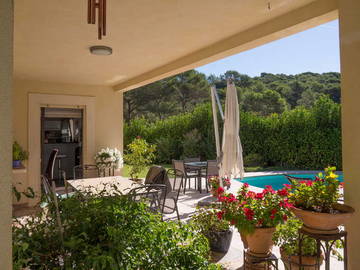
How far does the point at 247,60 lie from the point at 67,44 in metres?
22.0

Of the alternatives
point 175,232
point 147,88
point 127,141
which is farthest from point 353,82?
point 147,88

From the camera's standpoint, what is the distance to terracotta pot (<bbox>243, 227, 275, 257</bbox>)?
2504 mm

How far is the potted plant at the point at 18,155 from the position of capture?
556 centimetres

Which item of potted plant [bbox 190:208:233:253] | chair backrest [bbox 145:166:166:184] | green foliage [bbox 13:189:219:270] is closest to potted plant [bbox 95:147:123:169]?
chair backrest [bbox 145:166:166:184]

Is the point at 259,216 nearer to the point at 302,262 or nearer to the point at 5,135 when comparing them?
the point at 302,262

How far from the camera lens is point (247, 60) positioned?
78.8 ft

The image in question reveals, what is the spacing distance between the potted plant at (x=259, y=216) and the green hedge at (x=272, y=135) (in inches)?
366

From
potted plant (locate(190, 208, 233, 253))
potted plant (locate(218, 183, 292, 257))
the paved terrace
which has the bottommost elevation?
the paved terrace

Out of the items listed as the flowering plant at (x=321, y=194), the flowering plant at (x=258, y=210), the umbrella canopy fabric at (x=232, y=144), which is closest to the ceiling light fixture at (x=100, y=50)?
the umbrella canopy fabric at (x=232, y=144)

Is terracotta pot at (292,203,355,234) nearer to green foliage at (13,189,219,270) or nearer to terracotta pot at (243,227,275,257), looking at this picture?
terracotta pot at (243,227,275,257)

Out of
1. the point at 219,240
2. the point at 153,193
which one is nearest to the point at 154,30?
the point at 153,193

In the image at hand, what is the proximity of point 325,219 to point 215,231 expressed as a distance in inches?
59.9

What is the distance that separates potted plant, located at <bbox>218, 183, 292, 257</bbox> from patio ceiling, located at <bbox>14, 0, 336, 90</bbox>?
1.69m

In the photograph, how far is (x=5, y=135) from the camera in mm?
853
